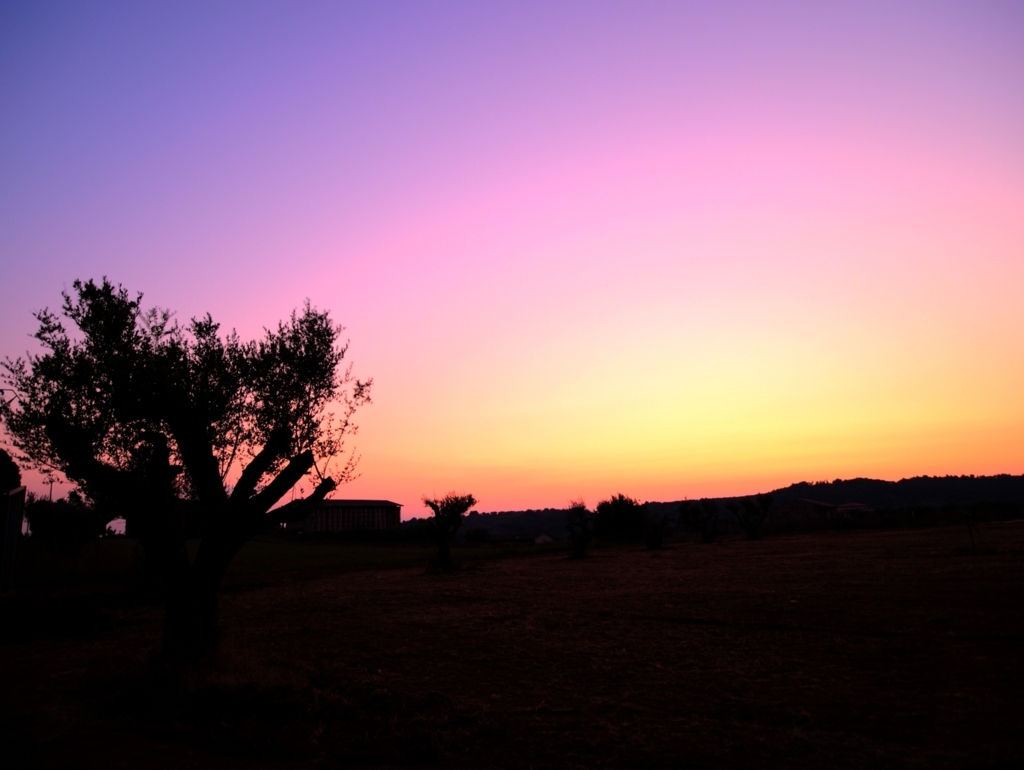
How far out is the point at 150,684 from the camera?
10.2m

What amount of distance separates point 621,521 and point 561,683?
54253 millimetres

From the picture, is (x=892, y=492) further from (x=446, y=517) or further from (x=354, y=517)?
(x=446, y=517)

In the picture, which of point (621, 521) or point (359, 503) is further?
point (359, 503)

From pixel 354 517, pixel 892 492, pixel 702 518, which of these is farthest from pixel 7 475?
pixel 892 492

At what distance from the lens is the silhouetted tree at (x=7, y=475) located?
24672 millimetres

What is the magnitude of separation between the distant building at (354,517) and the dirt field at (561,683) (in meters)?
72.9

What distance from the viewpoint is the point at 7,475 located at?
81.8 feet

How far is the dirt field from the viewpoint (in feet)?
25.7

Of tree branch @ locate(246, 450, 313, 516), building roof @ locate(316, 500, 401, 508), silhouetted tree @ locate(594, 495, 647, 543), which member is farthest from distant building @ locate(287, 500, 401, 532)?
tree branch @ locate(246, 450, 313, 516)

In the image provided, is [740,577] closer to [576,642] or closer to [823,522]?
[576,642]

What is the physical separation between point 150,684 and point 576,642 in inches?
293

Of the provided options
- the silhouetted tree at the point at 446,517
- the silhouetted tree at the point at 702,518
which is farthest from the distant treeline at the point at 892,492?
the silhouetted tree at the point at 446,517

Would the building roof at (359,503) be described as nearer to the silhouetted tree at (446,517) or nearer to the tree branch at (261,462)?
the silhouetted tree at (446,517)

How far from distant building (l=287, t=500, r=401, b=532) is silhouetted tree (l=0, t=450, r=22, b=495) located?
6340 centimetres
